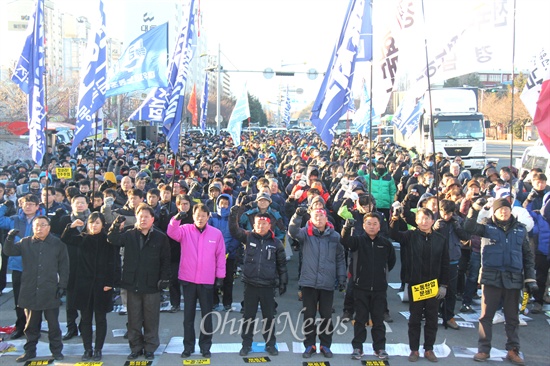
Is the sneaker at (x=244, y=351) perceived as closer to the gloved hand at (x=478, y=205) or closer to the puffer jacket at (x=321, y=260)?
the puffer jacket at (x=321, y=260)

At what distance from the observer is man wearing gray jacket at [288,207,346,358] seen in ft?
22.4

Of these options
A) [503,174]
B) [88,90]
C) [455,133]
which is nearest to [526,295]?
[503,174]

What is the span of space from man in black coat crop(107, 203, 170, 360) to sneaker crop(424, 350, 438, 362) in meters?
3.06

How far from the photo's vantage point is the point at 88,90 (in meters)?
9.24

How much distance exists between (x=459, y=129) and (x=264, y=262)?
20530 millimetres

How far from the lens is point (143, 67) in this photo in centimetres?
1251

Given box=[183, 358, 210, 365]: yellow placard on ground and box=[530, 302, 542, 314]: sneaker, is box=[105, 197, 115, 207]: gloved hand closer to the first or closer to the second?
box=[183, 358, 210, 365]: yellow placard on ground

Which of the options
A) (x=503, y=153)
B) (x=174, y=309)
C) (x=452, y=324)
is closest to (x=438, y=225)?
(x=452, y=324)

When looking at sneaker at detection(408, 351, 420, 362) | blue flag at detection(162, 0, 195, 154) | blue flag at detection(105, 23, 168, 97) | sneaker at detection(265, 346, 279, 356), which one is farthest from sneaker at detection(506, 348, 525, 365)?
blue flag at detection(105, 23, 168, 97)

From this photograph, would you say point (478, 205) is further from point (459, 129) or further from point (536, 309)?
point (459, 129)

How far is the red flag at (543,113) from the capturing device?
7.18 m

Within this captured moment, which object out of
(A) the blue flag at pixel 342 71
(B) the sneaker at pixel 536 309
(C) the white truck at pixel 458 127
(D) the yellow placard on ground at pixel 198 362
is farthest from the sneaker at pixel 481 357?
(C) the white truck at pixel 458 127

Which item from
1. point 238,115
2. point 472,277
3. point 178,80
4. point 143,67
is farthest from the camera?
point 238,115

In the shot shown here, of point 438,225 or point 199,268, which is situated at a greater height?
point 438,225
